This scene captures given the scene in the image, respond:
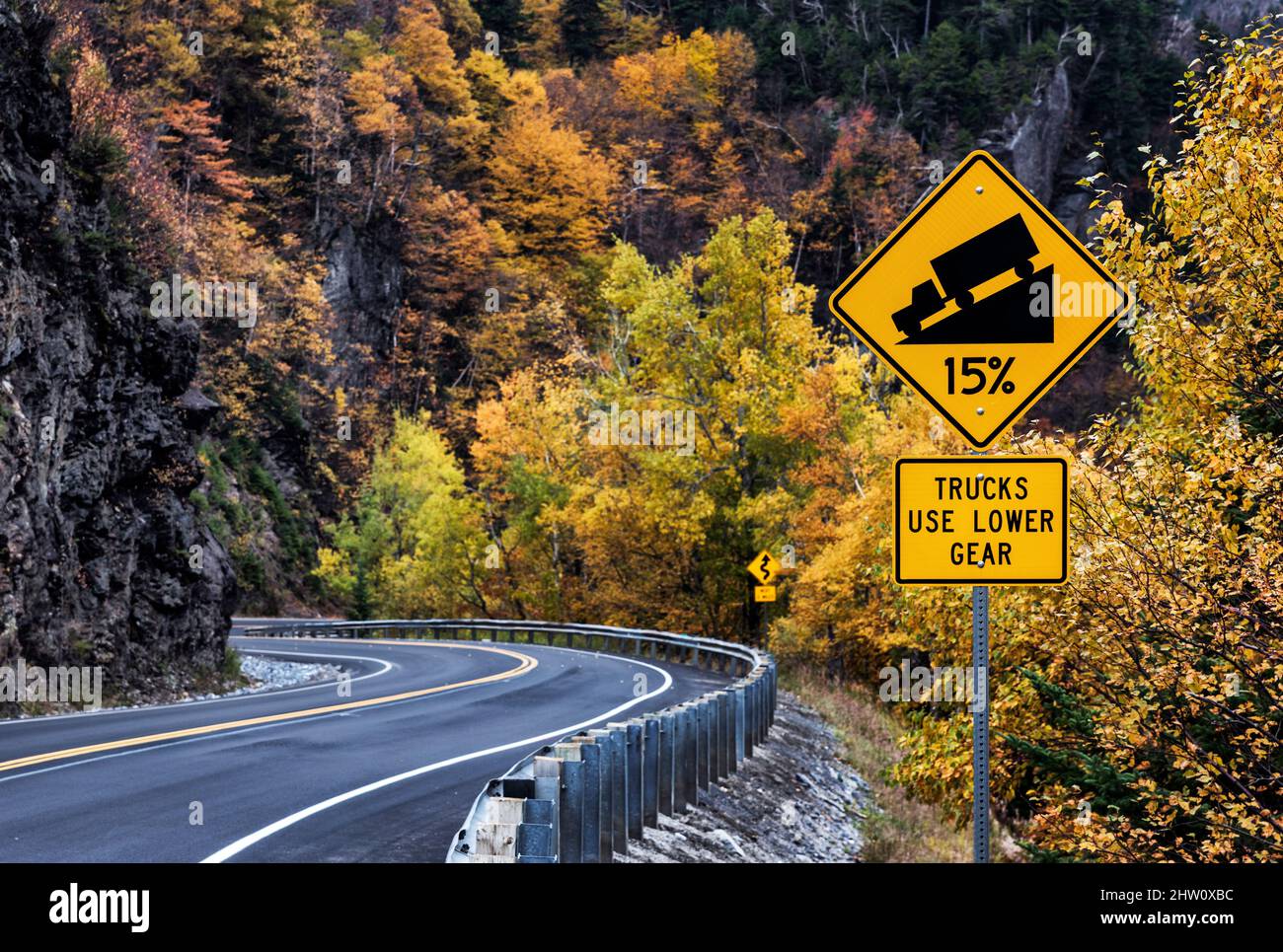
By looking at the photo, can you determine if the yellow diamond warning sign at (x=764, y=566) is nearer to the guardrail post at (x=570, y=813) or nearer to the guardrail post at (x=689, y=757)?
the guardrail post at (x=689, y=757)

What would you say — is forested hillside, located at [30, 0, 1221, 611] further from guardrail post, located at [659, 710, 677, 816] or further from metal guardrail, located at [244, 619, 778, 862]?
guardrail post, located at [659, 710, 677, 816]

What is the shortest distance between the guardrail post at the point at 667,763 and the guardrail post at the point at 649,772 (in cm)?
29

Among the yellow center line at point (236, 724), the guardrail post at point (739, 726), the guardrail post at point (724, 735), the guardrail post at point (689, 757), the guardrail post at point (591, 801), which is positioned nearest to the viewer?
the guardrail post at point (591, 801)

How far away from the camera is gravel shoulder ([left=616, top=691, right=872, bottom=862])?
9866 mm

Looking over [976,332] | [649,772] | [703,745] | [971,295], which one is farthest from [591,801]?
[703,745]

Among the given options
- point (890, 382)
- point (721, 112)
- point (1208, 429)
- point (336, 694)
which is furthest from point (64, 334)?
point (721, 112)

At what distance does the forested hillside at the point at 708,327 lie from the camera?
9109 mm

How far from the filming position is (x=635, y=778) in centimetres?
897

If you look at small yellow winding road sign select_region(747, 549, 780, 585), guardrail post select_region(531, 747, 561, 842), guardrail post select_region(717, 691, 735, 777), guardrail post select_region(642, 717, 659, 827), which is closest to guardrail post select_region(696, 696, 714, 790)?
guardrail post select_region(717, 691, 735, 777)

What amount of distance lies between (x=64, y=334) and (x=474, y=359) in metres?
47.7

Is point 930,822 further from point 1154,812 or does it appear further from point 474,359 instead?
point 474,359

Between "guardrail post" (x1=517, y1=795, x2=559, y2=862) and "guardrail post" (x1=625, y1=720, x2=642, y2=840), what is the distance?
229cm

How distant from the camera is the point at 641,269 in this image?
38.2 m

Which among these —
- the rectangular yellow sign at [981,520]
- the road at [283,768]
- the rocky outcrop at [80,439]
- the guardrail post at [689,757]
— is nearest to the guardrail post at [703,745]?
the guardrail post at [689,757]
